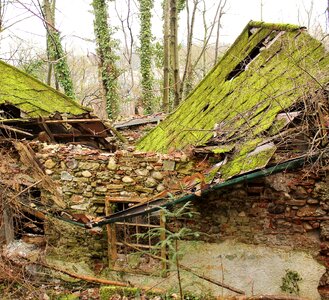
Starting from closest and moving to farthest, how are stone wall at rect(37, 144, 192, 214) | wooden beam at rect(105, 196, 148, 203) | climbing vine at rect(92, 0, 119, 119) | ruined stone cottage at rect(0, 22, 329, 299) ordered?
ruined stone cottage at rect(0, 22, 329, 299) < stone wall at rect(37, 144, 192, 214) < wooden beam at rect(105, 196, 148, 203) < climbing vine at rect(92, 0, 119, 119)

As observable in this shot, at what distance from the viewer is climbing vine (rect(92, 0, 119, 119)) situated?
1638 centimetres

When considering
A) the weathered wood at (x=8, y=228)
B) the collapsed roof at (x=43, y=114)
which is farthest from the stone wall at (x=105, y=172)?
the collapsed roof at (x=43, y=114)

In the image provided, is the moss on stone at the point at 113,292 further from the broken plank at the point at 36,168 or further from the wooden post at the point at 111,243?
the broken plank at the point at 36,168

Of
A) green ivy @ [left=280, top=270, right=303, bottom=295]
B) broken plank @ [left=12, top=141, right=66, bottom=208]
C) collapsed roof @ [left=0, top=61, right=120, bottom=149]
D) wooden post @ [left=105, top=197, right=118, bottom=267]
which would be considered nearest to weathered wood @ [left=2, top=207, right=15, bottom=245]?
broken plank @ [left=12, top=141, right=66, bottom=208]

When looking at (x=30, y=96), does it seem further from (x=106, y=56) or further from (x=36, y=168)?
(x=106, y=56)

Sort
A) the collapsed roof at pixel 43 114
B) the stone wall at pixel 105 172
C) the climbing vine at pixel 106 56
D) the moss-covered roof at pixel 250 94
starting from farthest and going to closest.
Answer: the climbing vine at pixel 106 56, the collapsed roof at pixel 43 114, the stone wall at pixel 105 172, the moss-covered roof at pixel 250 94

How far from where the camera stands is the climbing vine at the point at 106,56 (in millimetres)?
16375

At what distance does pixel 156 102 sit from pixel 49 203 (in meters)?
13.2

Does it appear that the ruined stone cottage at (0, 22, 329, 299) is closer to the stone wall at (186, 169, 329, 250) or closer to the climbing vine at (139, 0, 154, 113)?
the stone wall at (186, 169, 329, 250)

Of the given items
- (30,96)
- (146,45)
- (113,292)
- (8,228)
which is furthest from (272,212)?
(146,45)

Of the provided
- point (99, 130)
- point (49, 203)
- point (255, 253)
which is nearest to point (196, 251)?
point (255, 253)

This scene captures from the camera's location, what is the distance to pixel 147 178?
577 cm

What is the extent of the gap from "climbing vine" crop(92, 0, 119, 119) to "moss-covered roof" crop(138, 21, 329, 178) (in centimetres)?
791

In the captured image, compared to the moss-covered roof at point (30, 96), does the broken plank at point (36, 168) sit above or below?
below
